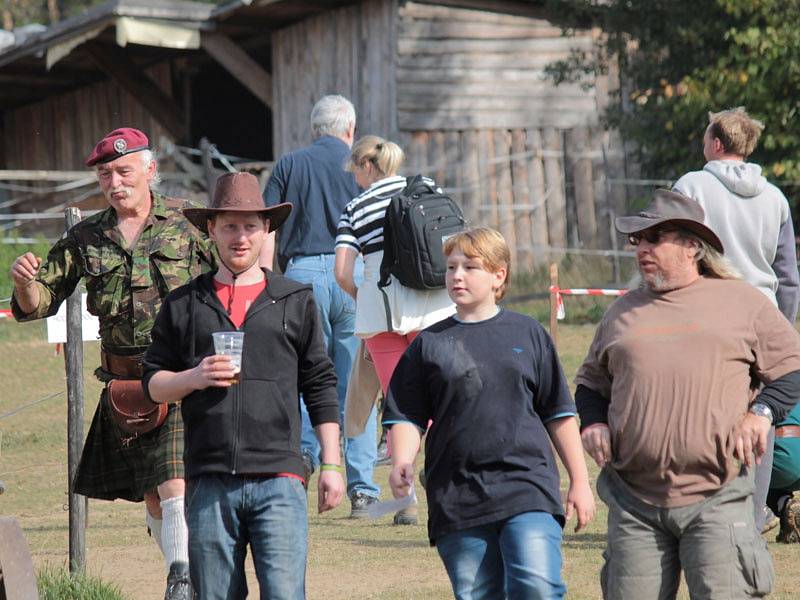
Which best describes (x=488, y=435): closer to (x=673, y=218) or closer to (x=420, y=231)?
(x=673, y=218)

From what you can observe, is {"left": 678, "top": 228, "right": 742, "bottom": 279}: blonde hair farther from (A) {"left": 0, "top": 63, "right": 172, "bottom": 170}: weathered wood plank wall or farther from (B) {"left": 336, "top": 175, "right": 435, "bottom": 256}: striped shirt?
(A) {"left": 0, "top": 63, "right": 172, "bottom": 170}: weathered wood plank wall

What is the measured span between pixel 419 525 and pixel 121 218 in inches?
108

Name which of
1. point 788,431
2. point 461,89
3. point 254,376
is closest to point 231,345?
point 254,376

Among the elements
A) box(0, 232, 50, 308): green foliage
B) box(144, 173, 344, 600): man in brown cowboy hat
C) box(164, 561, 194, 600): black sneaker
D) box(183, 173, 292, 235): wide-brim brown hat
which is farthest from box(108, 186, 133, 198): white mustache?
box(0, 232, 50, 308): green foliage

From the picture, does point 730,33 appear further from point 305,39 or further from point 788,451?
point 788,451

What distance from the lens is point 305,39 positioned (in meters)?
19.3

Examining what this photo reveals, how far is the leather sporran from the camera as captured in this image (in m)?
5.55

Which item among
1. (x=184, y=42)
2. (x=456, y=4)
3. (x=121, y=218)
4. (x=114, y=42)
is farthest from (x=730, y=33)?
(x=121, y=218)

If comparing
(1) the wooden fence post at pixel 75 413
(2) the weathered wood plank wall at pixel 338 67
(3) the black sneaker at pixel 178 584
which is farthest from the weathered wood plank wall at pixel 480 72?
(3) the black sneaker at pixel 178 584

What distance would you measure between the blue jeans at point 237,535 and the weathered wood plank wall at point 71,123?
60.3 feet

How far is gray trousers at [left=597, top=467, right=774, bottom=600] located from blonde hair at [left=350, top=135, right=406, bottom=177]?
3533 mm

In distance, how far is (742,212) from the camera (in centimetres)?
624

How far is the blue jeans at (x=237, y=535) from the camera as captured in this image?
4363 millimetres

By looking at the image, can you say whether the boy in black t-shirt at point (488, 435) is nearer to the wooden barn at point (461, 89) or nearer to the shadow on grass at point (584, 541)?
the shadow on grass at point (584, 541)
